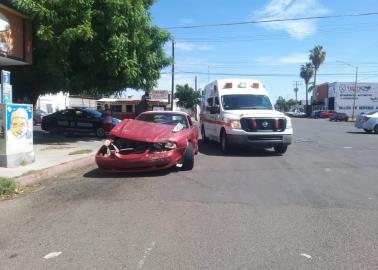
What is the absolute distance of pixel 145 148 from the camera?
11.0 meters

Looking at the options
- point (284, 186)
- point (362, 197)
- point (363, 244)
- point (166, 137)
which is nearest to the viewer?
point (363, 244)

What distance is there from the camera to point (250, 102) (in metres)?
17.2

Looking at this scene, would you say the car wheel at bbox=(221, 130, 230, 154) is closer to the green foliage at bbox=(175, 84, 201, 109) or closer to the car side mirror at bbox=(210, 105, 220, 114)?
the car side mirror at bbox=(210, 105, 220, 114)

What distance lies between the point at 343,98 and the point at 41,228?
87.2 metres

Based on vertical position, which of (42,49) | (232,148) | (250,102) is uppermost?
(42,49)

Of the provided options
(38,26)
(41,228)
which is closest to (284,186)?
(41,228)

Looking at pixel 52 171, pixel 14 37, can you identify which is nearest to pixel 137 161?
pixel 52 171

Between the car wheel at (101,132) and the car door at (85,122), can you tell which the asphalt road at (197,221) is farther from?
the car door at (85,122)

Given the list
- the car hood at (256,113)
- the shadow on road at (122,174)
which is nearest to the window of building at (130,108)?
the car hood at (256,113)

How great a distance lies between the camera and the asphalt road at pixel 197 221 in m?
5.20

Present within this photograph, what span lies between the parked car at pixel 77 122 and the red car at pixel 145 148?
11.8 metres

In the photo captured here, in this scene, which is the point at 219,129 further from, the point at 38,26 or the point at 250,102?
the point at 38,26

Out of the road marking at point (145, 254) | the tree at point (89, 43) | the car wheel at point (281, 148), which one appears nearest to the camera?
the road marking at point (145, 254)

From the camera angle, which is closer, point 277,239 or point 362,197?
point 277,239
